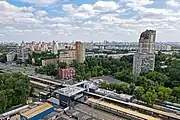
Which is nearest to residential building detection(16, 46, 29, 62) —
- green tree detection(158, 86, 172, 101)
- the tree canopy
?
the tree canopy

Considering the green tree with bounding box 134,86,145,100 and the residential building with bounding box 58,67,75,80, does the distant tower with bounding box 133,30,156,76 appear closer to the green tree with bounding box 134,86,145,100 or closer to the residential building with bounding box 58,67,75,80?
the green tree with bounding box 134,86,145,100

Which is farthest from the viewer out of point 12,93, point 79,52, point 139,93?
point 79,52

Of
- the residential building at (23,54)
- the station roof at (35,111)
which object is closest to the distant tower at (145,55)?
the station roof at (35,111)

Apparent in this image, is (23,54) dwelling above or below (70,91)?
above

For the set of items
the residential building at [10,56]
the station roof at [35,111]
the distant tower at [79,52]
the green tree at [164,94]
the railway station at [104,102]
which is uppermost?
the distant tower at [79,52]

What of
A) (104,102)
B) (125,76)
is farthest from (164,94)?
(125,76)

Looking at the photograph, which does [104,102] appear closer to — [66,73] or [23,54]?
[66,73]

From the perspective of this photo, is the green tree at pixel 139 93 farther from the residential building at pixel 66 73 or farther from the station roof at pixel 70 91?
the residential building at pixel 66 73

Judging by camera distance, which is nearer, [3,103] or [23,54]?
[3,103]
